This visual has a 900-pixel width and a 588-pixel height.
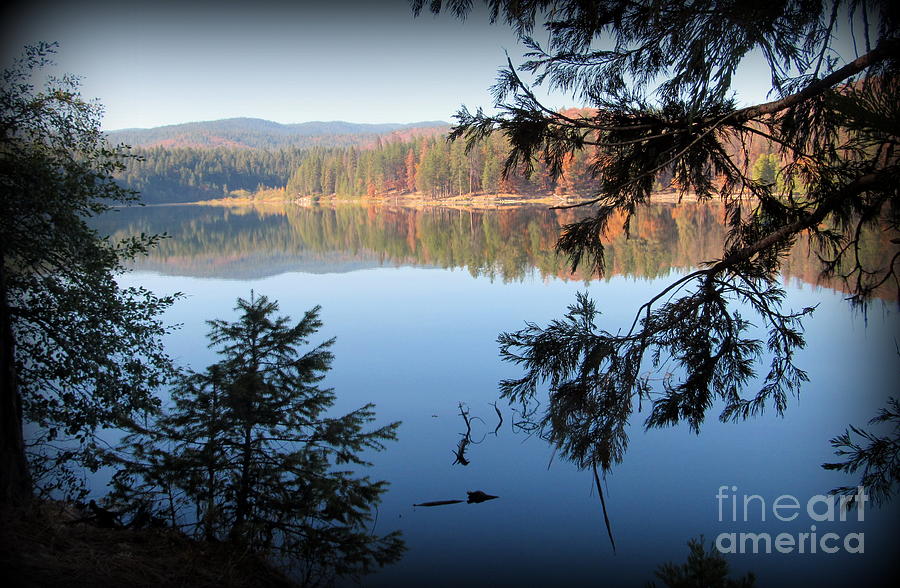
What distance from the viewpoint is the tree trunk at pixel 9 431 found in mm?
3293

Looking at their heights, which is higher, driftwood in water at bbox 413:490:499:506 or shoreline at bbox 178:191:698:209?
shoreline at bbox 178:191:698:209

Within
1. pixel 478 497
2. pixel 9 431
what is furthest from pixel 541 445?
pixel 9 431

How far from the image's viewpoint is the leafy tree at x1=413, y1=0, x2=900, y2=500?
2463 mm

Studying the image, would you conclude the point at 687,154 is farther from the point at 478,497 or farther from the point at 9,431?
the point at 9,431

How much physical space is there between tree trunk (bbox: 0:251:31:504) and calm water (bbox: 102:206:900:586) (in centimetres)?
215

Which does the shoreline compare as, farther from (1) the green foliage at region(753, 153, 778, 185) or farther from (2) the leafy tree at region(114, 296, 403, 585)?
(2) the leafy tree at region(114, 296, 403, 585)

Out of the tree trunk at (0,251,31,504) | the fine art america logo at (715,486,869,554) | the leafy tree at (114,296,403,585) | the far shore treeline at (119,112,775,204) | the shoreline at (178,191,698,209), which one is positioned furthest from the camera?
the far shore treeline at (119,112,775,204)

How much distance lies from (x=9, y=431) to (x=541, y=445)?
170 inches

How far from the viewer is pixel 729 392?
2840mm

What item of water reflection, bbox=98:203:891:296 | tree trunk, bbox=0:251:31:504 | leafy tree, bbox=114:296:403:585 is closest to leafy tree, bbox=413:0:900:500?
leafy tree, bbox=114:296:403:585

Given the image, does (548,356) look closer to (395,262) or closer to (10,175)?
(10,175)

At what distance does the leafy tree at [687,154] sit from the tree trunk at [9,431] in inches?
111

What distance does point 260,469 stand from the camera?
147 inches

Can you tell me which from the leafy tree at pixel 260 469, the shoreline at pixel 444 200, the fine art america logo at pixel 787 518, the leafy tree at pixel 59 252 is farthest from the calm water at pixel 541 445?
the shoreline at pixel 444 200
